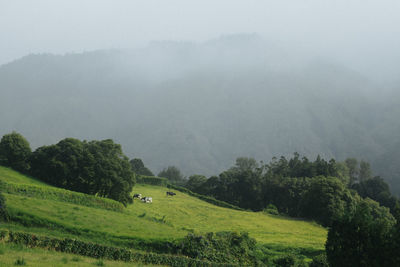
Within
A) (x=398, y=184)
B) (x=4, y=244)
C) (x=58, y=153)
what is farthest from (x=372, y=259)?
Answer: (x=398, y=184)

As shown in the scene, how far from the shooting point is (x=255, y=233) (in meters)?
57.3

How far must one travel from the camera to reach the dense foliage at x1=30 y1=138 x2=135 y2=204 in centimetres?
5828

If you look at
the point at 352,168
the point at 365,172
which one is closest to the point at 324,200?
the point at 352,168

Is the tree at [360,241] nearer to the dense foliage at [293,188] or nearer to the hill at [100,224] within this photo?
the hill at [100,224]

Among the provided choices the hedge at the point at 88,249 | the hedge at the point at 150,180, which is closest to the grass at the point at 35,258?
the hedge at the point at 88,249

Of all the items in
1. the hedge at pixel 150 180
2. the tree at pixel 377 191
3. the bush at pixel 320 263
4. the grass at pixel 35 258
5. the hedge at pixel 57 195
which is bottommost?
the bush at pixel 320 263

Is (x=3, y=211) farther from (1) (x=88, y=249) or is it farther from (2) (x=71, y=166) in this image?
(2) (x=71, y=166)

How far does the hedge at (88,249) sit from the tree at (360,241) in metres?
10.9

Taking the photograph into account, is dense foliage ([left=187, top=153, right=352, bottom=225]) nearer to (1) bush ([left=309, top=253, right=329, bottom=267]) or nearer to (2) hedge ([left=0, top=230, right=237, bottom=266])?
(1) bush ([left=309, top=253, right=329, bottom=267])

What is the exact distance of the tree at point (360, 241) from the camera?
26.8m

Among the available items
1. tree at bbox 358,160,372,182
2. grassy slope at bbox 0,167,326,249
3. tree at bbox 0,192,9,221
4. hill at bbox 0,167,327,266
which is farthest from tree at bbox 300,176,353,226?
tree at bbox 358,160,372,182

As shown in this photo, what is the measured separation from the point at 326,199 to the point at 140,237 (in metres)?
61.9

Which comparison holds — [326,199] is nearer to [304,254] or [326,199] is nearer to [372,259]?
[304,254]

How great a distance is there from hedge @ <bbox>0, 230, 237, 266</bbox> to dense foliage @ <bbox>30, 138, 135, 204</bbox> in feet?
109
